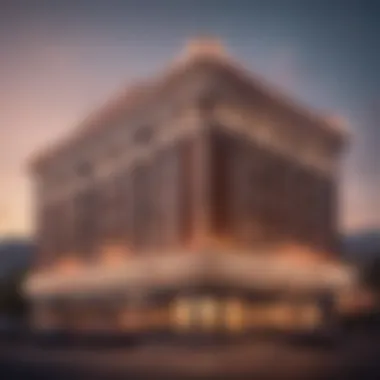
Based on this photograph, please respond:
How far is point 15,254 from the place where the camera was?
2682 millimetres

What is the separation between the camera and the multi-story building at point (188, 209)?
8.50ft

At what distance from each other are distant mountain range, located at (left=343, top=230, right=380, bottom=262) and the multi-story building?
62mm

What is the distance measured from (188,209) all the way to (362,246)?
26.5 inches

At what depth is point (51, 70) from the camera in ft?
9.00

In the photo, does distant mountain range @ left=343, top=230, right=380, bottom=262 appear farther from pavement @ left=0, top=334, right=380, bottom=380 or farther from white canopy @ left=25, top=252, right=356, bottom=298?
pavement @ left=0, top=334, right=380, bottom=380

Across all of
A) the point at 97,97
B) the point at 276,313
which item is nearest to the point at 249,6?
the point at 97,97

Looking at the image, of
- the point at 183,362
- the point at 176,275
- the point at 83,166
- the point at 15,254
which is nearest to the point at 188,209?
the point at 176,275

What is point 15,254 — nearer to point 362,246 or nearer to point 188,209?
point 188,209

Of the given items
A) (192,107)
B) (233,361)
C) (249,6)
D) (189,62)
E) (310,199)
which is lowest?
(233,361)

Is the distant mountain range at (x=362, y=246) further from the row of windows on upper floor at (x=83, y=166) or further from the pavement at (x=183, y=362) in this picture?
the row of windows on upper floor at (x=83, y=166)

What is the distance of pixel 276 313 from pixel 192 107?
802 mm

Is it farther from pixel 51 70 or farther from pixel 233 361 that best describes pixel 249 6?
pixel 233 361

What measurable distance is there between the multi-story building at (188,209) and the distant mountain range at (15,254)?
0.17 feet

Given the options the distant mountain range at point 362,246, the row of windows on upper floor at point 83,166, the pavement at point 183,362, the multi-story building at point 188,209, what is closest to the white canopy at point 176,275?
the multi-story building at point 188,209
